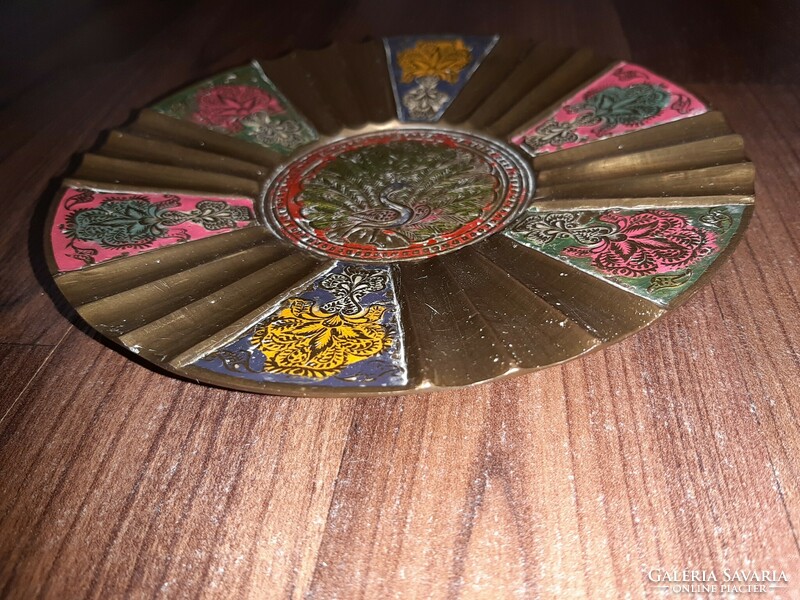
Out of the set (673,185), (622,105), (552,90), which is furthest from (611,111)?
(673,185)

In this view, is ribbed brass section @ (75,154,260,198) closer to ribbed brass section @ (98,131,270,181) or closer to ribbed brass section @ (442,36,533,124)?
ribbed brass section @ (98,131,270,181)

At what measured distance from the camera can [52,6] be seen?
94.9 inches

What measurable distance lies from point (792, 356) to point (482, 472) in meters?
0.45

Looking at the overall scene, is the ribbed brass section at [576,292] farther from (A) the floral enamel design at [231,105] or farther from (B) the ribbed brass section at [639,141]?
(A) the floral enamel design at [231,105]

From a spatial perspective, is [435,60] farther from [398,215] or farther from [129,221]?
[129,221]

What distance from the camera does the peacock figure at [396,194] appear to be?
1314 millimetres

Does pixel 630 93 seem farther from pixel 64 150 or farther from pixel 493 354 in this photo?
pixel 64 150

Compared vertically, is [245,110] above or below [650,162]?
above

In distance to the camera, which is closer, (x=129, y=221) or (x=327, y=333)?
(x=327, y=333)

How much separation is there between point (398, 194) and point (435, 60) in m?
0.43

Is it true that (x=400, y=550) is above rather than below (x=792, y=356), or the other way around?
above

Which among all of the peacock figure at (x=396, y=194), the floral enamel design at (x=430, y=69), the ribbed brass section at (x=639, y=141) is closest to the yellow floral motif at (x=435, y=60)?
the floral enamel design at (x=430, y=69)

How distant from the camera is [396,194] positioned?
1.40 metres

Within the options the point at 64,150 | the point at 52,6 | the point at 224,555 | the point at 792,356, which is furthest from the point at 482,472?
the point at 52,6
